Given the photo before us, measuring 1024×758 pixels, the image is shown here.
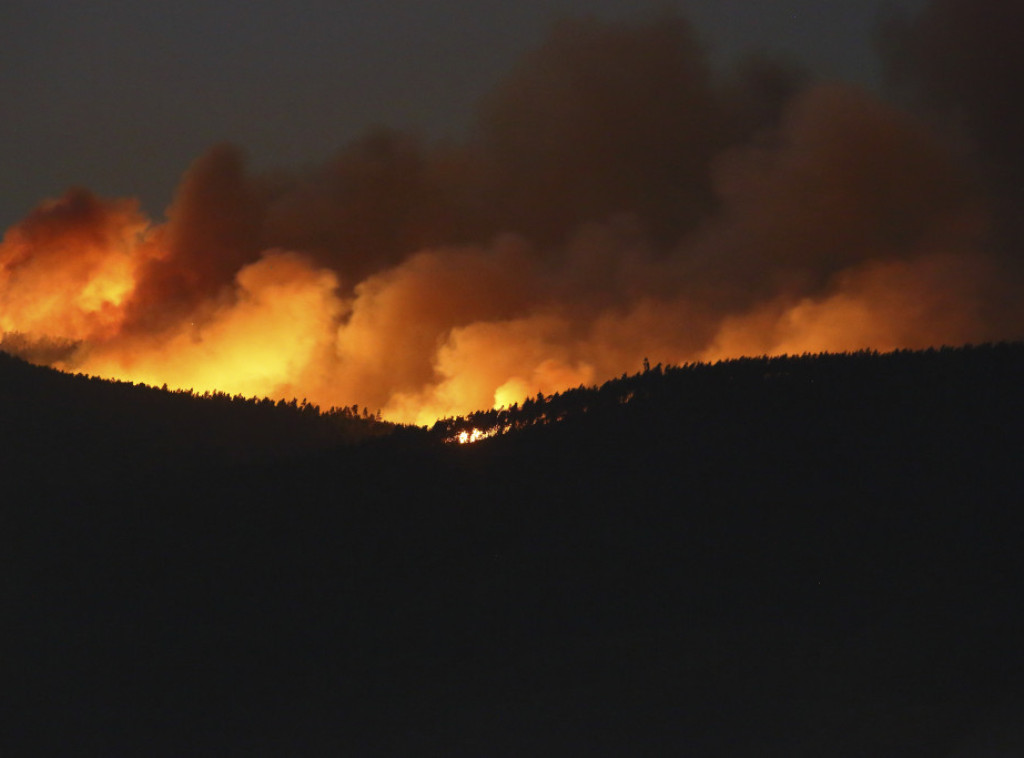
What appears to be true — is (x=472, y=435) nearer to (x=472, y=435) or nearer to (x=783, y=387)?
(x=472, y=435)

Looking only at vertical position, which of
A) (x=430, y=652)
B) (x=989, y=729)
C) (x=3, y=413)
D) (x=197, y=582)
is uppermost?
(x=3, y=413)

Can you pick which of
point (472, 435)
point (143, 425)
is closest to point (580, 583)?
point (472, 435)

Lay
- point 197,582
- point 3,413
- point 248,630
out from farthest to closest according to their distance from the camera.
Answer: point 3,413
point 197,582
point 248,630

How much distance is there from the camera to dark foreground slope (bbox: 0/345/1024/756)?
11.7 metres

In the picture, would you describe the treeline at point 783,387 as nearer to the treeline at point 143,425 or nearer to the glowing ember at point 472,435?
the glowing ember at point 472,435

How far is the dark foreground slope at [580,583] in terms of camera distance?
11672mm

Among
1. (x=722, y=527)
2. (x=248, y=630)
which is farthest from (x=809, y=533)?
(x=248, y=630)

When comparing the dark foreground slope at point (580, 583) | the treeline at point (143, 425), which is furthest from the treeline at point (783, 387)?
the treeline at point (143, 425)

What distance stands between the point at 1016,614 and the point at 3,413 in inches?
616

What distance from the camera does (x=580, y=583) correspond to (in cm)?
1386

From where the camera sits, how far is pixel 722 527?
1438 centimetres

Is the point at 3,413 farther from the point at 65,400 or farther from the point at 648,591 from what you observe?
the point at 648,591

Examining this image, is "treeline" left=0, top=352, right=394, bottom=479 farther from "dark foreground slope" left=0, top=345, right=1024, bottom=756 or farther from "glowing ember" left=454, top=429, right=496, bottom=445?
"glowing ember" left=454, top=429, right=496, bottom=445

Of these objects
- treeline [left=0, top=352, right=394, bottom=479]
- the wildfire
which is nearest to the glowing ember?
the wildfire
